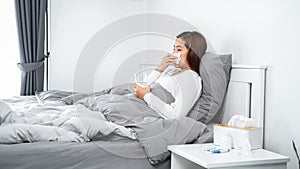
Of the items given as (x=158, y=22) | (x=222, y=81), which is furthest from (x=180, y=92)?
(x=158, y=22)

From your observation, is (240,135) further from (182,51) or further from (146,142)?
(182,51)

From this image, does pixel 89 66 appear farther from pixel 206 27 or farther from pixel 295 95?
pixel 295 95

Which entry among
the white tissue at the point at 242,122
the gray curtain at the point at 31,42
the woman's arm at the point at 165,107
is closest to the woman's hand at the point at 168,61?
the woman's arm at the point at 165,107

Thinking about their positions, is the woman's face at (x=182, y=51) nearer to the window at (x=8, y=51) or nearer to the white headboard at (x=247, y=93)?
the white headboard at (x=247, y=93)

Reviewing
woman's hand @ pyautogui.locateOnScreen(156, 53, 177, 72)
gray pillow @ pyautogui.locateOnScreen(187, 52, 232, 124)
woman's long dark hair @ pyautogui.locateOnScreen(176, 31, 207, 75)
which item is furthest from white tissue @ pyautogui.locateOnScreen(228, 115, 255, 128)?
woman's hand @ pyautogui.locateOnScreen(156, 53, 177, 72)

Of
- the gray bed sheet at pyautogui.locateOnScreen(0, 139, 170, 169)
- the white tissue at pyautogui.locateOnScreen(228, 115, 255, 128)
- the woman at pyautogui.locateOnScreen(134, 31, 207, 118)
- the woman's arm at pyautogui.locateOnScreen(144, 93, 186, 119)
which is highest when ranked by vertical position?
the woman at pyautogui.locateOnScreen(134, 31, 207, 118)

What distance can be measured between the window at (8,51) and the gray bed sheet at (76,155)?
2027 mm

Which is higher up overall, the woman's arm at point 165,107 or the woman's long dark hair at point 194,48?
the woman's long dark hair at point 194,48

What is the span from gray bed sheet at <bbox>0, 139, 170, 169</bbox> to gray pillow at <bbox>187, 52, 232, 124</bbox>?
0.43 m

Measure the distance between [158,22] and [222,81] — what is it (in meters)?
1.62

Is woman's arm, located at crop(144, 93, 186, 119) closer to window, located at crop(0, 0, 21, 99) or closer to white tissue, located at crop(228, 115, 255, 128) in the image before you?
white tissue, located at crop(228, 115, 255, 128)

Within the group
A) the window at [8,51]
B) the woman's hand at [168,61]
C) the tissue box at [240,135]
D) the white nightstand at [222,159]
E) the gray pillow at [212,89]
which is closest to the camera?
the white nightstand at [222,159]

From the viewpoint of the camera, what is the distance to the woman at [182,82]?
2.04 meters

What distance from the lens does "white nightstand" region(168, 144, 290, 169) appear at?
1496 mm
